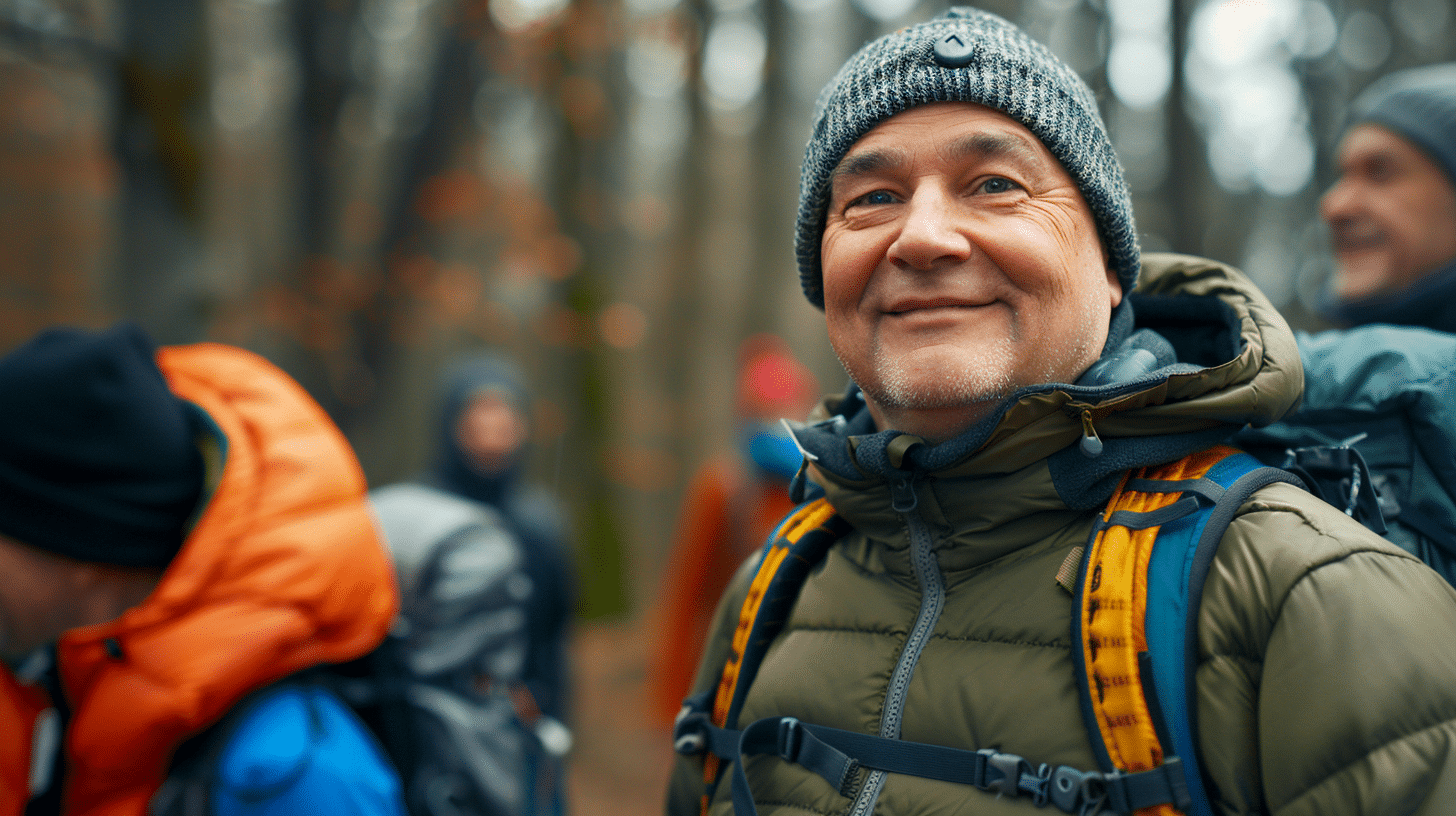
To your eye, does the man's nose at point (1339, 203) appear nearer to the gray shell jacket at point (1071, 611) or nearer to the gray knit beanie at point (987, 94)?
the gray shell jacket at point (1071, 611)

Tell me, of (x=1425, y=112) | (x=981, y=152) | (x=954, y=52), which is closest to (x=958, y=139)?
(x=981, y=152)

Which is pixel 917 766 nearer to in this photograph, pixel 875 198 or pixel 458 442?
pixel 875 198

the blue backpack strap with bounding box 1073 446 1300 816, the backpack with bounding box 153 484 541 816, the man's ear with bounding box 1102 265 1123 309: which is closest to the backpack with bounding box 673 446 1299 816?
the blue backpack strap with bounding box 1073 446 1300 816

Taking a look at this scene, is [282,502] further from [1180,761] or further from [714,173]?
[714,173]

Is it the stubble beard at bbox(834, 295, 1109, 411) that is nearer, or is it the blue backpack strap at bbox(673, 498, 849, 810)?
the stubble beard at bbox(834, 295, 1109, 411)

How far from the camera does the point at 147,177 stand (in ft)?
16.2

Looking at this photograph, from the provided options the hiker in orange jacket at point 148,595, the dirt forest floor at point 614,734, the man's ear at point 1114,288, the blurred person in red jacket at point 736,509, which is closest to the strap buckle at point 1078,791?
the man's ear at point 1114,288

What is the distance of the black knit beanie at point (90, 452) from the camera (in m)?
1.77

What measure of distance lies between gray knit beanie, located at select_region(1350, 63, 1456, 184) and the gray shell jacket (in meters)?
1.07

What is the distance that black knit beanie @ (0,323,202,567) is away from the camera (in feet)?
5.80

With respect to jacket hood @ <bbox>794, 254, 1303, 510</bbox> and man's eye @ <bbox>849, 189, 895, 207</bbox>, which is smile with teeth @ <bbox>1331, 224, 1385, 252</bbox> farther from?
man's eye @ <bbox>849, 189, 895, 207</bbox>

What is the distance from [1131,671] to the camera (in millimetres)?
1198

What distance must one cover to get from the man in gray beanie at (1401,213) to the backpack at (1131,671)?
1207mm

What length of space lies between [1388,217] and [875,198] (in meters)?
1.56
